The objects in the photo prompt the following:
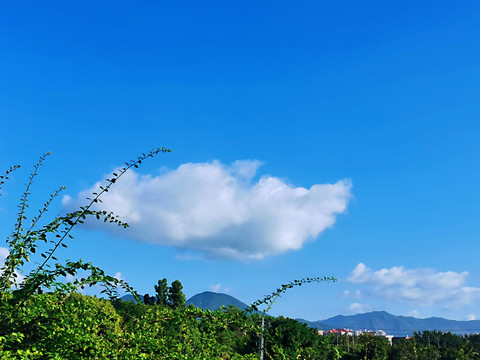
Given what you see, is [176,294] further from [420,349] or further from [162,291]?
[420,349]

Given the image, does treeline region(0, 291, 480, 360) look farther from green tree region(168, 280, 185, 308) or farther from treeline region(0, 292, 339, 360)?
green tree region(168, 280, 185, 308)

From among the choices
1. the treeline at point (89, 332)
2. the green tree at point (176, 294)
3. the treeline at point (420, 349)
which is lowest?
the treeline at point (89, 332)

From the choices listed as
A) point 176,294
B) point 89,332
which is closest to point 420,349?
point 176,294

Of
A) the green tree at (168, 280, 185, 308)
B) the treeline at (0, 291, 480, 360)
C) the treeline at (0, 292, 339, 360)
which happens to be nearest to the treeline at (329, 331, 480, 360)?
the green tree at (168, 280, 185, 308)

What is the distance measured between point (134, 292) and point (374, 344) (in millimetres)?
53347

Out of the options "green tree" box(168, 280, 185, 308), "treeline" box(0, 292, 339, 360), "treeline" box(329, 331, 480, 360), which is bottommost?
"treeline" box(0, 292, 339, 360)

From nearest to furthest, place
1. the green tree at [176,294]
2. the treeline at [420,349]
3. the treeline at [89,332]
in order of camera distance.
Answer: the treeline at [89,332]
the treeline at [420,349]
the green tree at [176,294]

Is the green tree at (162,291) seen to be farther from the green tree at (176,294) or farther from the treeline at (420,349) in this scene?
the treeline at (420,349)

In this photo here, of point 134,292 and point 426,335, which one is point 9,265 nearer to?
point 134,292

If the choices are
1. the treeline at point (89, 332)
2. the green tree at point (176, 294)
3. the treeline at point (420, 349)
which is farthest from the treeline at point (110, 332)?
the green tree at point (176, 294)

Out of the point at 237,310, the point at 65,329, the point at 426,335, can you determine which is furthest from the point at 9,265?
the point at 426,335

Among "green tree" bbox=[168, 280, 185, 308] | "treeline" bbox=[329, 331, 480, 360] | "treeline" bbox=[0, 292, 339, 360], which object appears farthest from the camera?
"green tree" bbox=[168, 280, 185, 308]

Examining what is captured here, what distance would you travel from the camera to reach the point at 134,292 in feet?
20.2

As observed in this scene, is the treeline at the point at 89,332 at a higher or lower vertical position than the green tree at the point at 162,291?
lower
